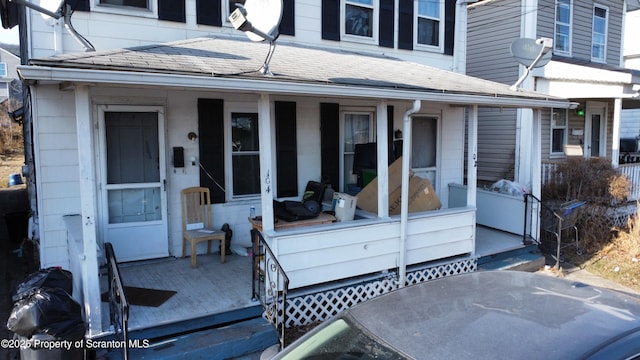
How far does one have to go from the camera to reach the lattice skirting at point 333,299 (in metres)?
5.23

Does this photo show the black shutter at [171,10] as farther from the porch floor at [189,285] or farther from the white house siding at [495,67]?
the white house siding at [495,67]

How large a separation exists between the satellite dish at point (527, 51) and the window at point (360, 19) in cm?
235

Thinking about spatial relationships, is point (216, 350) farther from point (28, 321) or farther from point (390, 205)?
point (390, 205)

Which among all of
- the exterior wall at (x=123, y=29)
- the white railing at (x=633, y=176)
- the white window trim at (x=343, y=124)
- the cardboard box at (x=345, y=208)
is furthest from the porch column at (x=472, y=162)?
the white railing at (x=633, y=176)

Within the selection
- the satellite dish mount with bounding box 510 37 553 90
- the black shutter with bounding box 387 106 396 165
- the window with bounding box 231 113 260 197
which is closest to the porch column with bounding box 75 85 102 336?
the window with bounding box 231 113 260 197

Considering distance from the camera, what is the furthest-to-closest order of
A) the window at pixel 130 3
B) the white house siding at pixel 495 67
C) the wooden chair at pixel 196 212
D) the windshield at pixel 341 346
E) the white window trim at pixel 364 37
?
the white house siding at pixel 495 67, the white window trim at pixel 364 37, the wooden chair at pixel 196 212, the window at pixel 130 3, the windshield at pixel 341 346

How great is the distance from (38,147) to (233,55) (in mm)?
2515

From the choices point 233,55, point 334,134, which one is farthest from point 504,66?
point 233,55

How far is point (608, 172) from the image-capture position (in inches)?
363

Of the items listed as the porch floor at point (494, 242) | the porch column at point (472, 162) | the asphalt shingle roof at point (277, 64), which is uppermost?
the asphalt shingle roof at point (277, 64)

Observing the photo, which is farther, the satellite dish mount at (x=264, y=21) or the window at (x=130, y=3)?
the window at (x=130, y=3)

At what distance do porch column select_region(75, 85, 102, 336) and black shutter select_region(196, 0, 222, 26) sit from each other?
2963 millimetres

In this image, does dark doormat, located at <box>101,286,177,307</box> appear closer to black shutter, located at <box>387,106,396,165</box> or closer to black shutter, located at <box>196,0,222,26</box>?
black shutter, located at <box>196,0,222,26</box>

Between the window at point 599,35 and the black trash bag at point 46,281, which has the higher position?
the window at point 599,35
